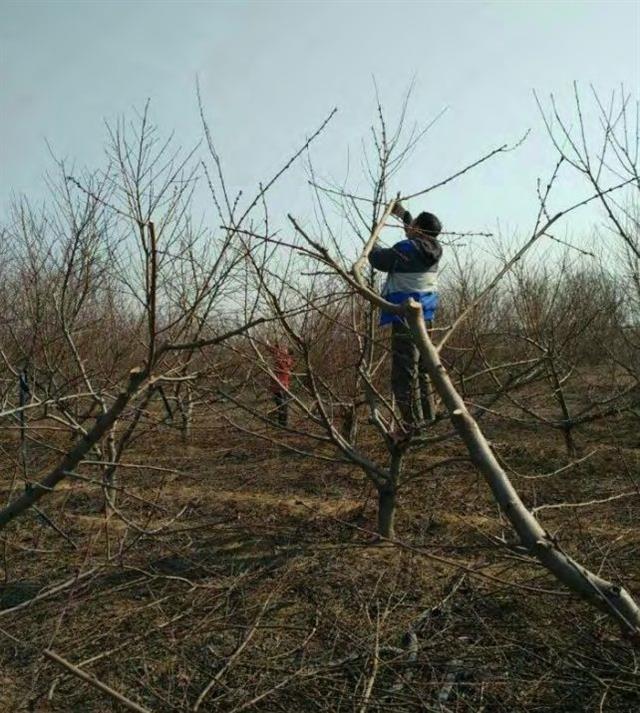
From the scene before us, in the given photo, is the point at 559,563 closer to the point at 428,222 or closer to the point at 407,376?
the point at 407,376

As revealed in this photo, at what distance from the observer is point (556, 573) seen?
5.24 feet

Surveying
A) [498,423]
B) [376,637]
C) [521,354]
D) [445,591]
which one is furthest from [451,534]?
[521,354]

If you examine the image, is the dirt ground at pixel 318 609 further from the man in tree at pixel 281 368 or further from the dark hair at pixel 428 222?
the dark hair at pixel 428 222

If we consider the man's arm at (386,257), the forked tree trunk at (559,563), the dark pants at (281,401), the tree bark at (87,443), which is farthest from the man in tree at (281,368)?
the forked tree trunk at (559,563)

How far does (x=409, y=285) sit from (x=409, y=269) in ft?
0.33

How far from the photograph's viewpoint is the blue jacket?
3928 mm

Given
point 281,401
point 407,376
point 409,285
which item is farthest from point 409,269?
point 281,401

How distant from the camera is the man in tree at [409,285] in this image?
393cm

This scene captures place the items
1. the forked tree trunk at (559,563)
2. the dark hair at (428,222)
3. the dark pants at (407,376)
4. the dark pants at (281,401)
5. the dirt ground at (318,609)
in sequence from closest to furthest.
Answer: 1. the forked tree trunk at (559,563)
2. the dirt ground at (318,609)
3. the dark pants at (281,401)
4. the dark pants at (407,376)
5. the dark hair at (428,222)

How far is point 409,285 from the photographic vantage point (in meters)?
4.23

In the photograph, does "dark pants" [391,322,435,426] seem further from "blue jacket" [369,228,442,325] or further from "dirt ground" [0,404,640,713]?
"dirt ground" [0,404,640,713]

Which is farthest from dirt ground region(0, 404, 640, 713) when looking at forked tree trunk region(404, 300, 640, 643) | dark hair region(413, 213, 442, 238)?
dark hair region(413, 213, 442, 238)

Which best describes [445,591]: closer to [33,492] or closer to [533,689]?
[533,689]

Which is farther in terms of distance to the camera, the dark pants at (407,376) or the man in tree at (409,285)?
the dark pants at (407,376)
